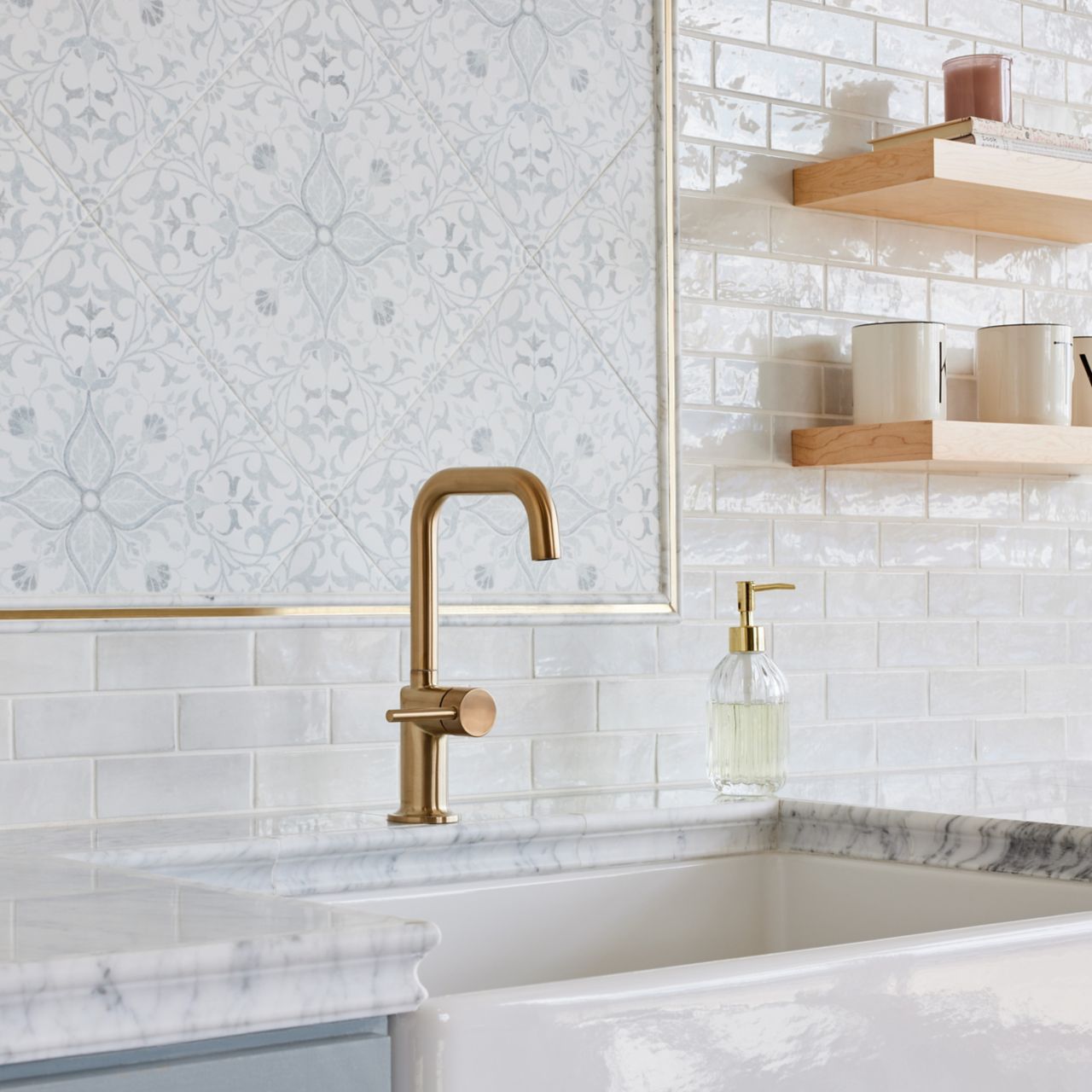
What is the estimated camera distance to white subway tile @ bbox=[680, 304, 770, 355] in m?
1.85

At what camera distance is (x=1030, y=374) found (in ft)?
6.47

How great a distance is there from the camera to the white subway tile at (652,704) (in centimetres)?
177

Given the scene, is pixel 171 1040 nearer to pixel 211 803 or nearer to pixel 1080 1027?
pixel 1080 1027

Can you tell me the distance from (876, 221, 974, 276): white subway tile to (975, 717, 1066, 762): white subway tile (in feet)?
1.95

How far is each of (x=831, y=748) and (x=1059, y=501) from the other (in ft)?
1.78

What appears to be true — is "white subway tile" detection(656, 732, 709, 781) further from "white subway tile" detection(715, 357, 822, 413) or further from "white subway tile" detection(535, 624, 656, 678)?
"white subway tile" detection(715, 357, 822, 413)

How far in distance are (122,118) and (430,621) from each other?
1.76 ft

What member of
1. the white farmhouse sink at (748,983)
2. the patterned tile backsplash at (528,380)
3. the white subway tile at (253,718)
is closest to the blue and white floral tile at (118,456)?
the patterned tile backsplash at (528,380)

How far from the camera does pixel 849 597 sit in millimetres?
1973

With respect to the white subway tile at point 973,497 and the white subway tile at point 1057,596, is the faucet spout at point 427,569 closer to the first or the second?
the white subway tile at point 973,497

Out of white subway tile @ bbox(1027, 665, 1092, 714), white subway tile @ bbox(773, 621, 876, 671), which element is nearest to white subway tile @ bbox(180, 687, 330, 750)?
white subway tile @ bbox(773, 621, 876, 671)

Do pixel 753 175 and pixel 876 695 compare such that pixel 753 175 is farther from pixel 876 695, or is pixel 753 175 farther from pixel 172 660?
pixel 172 660

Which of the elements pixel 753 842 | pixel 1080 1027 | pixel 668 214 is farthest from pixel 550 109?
pixel 1080 1027

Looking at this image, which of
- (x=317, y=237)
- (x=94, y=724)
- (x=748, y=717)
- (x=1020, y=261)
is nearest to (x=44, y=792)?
(x=94, y=724)
